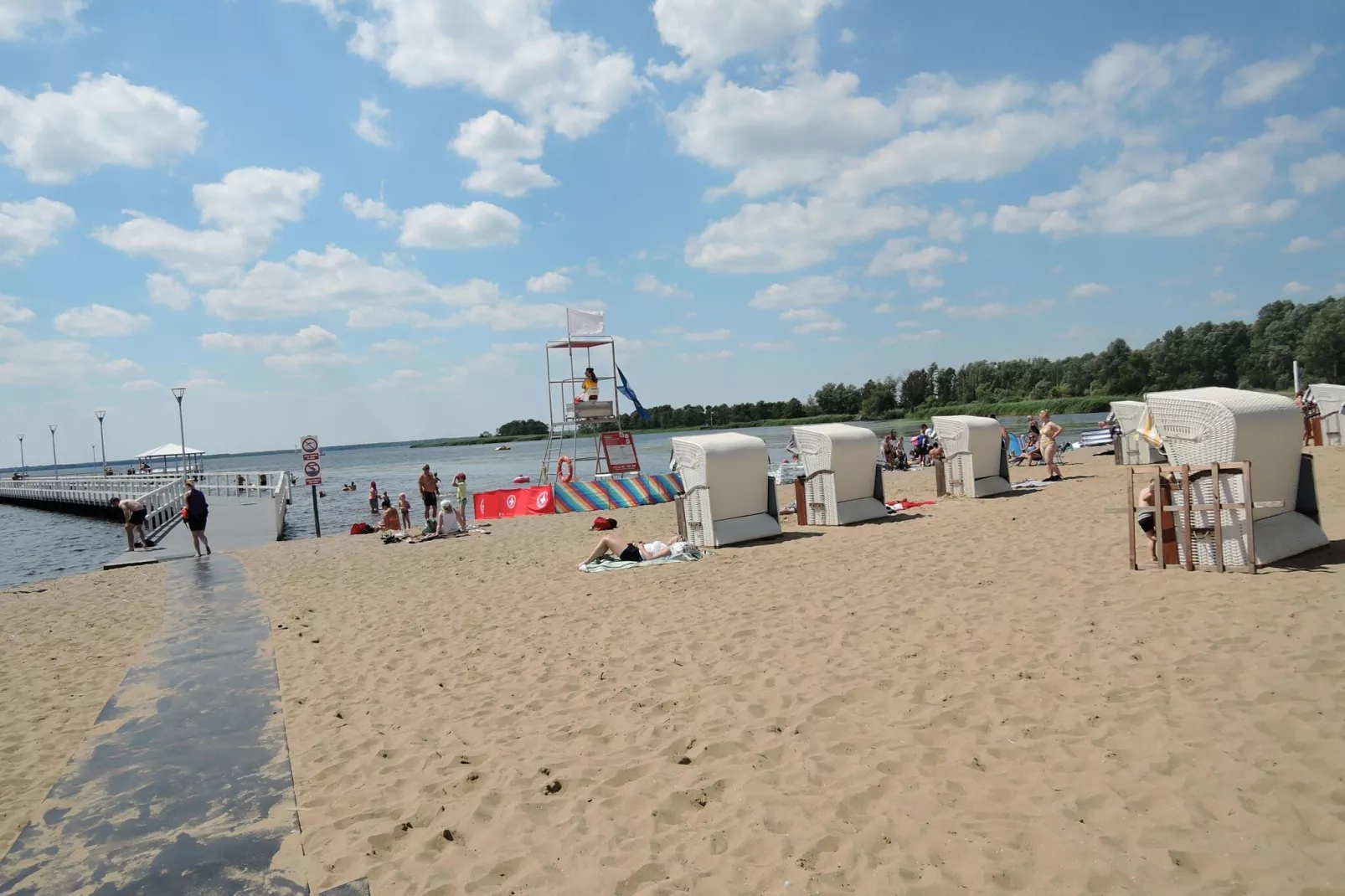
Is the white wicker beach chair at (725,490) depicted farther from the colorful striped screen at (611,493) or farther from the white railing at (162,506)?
the white railing at (162,506)

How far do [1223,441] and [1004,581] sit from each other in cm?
239

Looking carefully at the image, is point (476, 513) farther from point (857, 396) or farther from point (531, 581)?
point (857, 396)

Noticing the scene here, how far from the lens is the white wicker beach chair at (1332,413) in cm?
2047

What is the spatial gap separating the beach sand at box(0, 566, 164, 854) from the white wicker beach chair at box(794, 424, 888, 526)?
9763mm

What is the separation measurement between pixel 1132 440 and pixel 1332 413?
208 inches

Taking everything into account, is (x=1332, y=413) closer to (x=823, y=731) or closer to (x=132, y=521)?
(x=823, y=731)

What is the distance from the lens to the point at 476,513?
22.0m

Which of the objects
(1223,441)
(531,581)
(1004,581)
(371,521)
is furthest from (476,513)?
(1223,441)

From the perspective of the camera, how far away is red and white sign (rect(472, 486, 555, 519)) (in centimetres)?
2150

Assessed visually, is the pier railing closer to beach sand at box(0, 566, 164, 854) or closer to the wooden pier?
the wooden pier

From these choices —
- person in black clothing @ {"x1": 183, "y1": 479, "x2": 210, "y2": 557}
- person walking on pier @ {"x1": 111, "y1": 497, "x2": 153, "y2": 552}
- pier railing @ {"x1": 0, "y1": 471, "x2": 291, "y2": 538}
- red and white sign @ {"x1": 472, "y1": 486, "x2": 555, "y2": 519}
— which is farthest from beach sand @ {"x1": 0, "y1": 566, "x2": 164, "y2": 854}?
red and white sign @ {"x1": 472, "y1": 486, "x2": 555, "y2": 519}

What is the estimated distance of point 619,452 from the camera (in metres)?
25.8

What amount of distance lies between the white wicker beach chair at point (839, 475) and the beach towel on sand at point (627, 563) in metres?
3.32

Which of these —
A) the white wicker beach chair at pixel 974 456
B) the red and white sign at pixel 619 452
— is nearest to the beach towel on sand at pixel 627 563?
the white wicker beach chair at pixel 974 456
